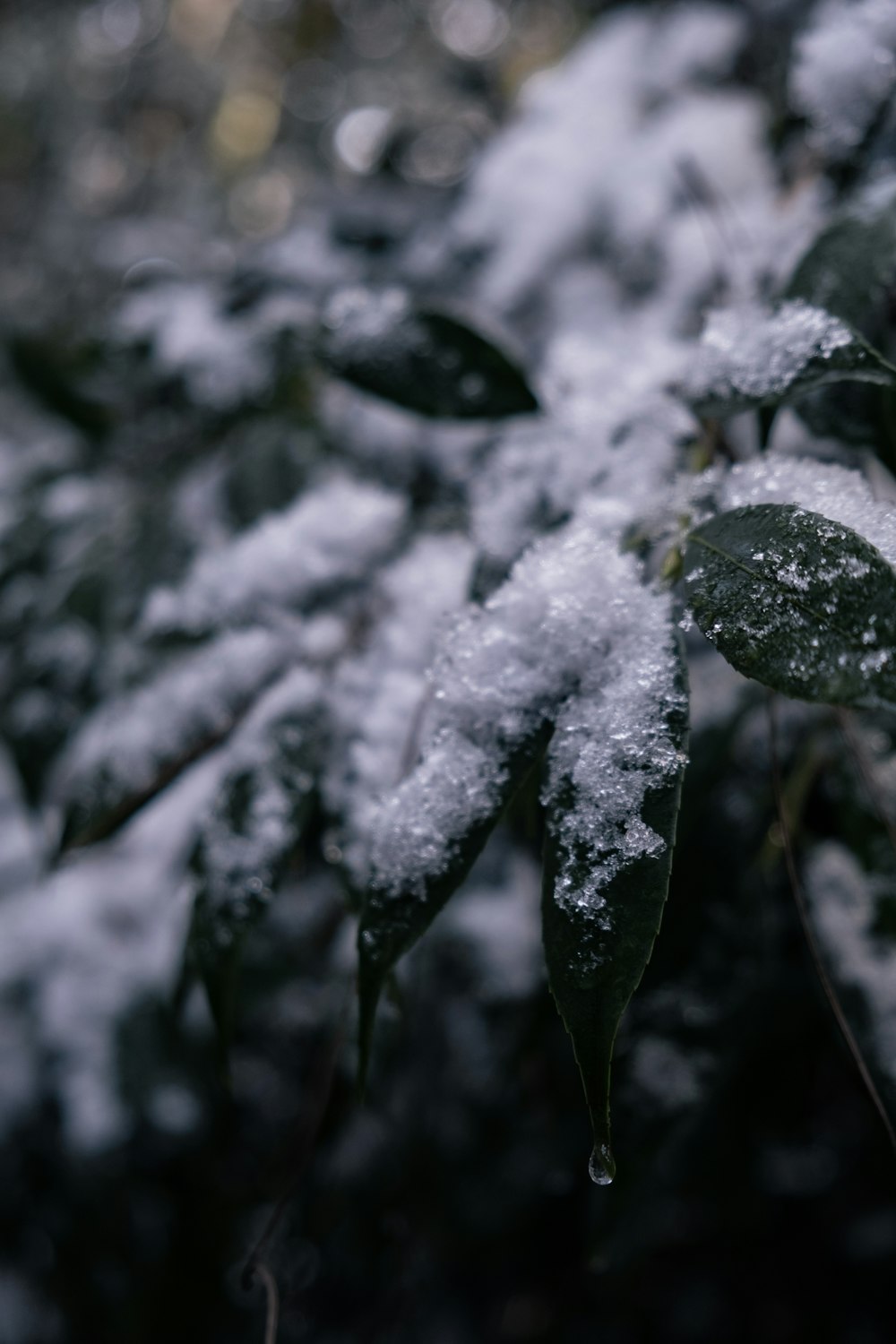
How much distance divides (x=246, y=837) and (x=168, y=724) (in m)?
0.09

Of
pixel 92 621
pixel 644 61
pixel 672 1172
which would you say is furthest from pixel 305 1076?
pixel 644 61

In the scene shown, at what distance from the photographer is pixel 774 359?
1.21ft

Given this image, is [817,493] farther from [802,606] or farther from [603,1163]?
[603,1163]

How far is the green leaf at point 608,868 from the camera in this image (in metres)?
0.27

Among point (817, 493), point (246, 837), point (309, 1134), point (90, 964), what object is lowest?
point (90, 964)

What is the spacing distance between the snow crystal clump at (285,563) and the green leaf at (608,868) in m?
0.26

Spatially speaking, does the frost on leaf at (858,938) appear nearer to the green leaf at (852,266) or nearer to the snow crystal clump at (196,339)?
the green leaf at (852,266)

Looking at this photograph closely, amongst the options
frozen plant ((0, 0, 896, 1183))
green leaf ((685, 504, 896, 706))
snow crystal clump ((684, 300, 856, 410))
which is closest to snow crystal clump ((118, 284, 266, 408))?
frozen plant ((0, 0, 896, 1183))

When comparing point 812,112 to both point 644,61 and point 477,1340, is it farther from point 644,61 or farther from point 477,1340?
point 477,1340

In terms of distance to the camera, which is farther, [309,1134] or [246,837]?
[309,1134]

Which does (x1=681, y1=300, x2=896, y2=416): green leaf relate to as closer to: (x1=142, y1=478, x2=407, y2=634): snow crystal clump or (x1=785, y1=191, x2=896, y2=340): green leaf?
(x1=785, y1=191, x2=896, y2=340): green leaf

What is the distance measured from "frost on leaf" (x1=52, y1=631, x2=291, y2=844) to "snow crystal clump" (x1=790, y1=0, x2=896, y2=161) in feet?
1.49

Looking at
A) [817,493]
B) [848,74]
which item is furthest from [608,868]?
[848,74]

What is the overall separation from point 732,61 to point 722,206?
258mm
